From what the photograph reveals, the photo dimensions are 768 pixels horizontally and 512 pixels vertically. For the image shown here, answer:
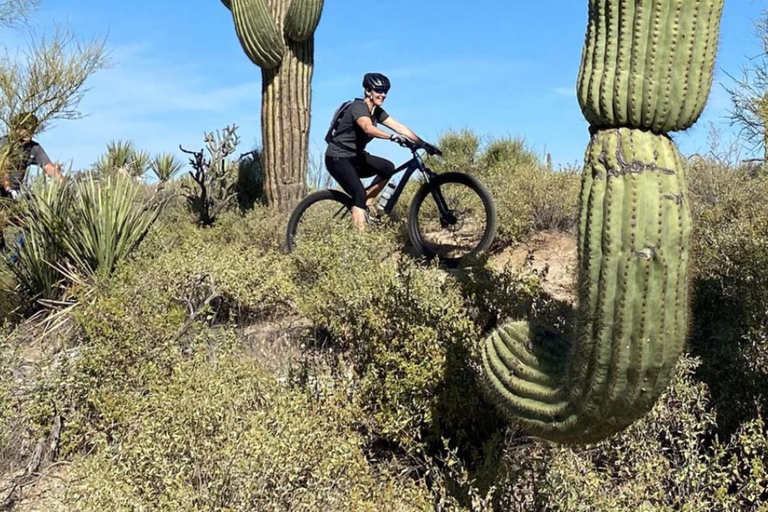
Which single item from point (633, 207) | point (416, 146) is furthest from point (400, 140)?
point (633, 207)

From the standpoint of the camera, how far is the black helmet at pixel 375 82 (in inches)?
287

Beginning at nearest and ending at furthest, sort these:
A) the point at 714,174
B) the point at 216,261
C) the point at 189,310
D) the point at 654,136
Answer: the point at 654,136, the point at 189,310, the point at 216,261, the point at 714,174

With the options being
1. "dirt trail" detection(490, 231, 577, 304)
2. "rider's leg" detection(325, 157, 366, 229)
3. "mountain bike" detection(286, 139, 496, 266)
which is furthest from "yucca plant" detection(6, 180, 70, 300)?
"dirt trail" detection(490, 231, 577, 304)

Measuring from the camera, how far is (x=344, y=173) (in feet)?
24.7

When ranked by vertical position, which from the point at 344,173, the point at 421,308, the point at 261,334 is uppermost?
the point at 344,173

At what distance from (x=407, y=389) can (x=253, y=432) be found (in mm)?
1202

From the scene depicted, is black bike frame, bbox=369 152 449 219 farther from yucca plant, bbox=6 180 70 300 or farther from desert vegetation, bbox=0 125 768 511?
yucca plant, bbox=6 180 70 300

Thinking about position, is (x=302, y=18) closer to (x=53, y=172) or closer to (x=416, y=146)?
(x=416, y=146)

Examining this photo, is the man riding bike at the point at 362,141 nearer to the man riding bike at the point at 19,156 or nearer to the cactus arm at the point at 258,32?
the cactus arm at the point at 258,32

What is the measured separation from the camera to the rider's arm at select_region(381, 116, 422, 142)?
7.30 meters

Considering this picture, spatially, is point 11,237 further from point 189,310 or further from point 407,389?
point 407,389

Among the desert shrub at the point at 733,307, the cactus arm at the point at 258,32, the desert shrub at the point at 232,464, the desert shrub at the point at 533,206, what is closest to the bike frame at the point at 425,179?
the desert shrub at the point at 533,206

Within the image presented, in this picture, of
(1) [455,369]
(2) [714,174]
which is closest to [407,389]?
(1) [455,369]

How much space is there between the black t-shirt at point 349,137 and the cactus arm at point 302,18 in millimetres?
2401
